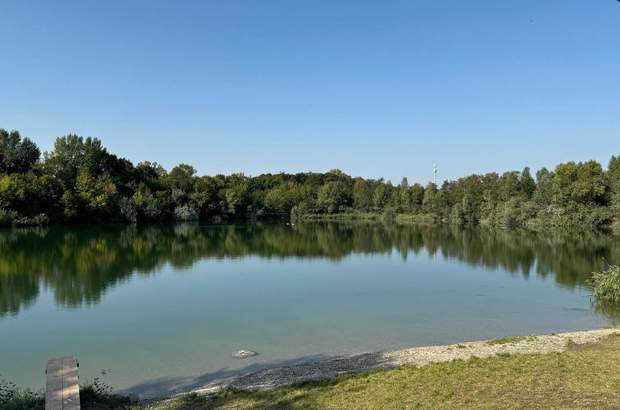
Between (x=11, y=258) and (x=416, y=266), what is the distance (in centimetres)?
2544

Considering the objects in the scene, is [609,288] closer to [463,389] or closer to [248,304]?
[248,304]

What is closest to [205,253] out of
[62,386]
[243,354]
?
[243,354]

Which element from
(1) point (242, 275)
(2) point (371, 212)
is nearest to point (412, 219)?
(2) point (371, 212)

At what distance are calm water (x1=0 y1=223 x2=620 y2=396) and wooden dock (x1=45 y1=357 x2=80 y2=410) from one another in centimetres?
276

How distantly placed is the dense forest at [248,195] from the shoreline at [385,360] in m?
51.8

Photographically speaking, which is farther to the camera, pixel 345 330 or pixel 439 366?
pixel 345 330

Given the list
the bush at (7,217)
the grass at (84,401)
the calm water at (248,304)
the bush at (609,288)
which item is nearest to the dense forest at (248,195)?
the bush at (7,217)

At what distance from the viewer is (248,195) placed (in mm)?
92625

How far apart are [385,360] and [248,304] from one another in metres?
9.25

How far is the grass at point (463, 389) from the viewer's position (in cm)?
631

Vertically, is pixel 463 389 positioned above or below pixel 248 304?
above

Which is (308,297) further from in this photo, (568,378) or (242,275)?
(568,378)

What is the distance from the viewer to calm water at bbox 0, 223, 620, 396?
11820mm

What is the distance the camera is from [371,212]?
94.8 meters
